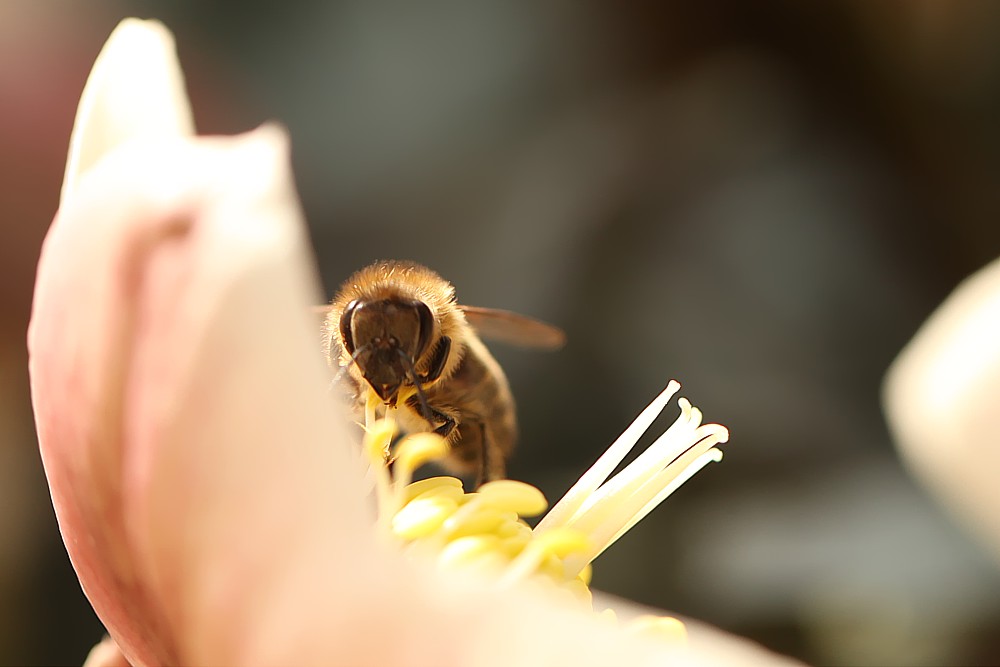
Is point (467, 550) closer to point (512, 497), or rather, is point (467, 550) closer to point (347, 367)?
point (512, 497)

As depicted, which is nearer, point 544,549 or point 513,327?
point 544,549

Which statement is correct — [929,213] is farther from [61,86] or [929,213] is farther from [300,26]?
[61,86]

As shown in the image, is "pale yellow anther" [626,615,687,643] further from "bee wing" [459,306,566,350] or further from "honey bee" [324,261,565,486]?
"bee wing" [459,306,566,350]

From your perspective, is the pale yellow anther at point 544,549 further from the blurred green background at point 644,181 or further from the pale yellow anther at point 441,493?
the blurred green background at point 644,181

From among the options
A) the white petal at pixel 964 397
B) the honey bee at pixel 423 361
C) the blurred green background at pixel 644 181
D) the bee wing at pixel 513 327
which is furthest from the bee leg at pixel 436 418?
the blurred green background at pixel 644 181

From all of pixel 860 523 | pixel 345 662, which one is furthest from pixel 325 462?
pixel 860 523

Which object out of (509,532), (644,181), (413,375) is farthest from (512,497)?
(644,181)

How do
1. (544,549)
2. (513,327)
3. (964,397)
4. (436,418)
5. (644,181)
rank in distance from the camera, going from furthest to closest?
(644,181)
(513,327)
(436,418)
(964,397)
(544,549)
